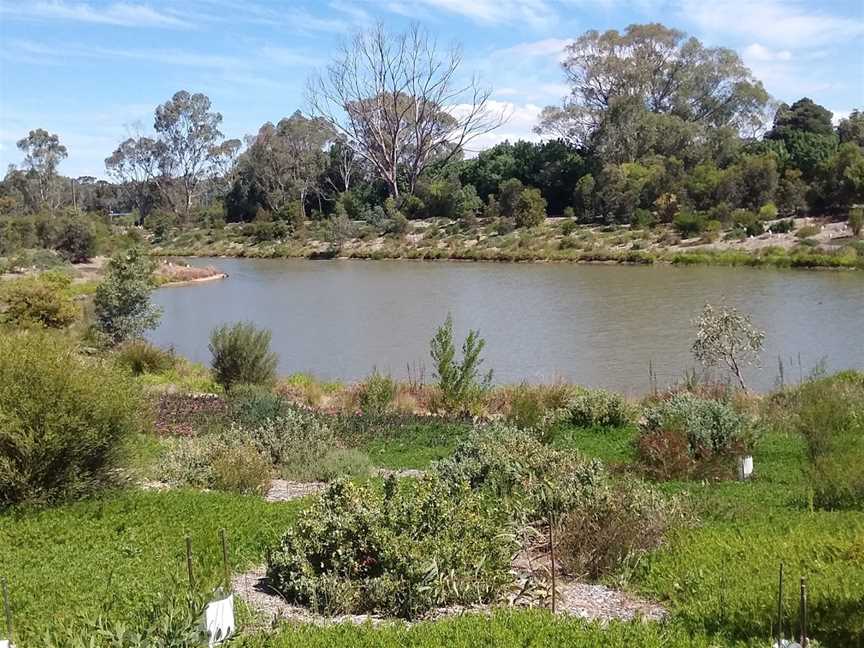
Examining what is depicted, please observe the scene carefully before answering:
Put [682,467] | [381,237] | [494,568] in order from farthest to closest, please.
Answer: [381,237] → [682,467] → [494,568]

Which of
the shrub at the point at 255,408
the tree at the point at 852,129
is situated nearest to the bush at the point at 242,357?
the shrub at the point at 255,408

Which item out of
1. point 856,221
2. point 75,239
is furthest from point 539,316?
point 75,239

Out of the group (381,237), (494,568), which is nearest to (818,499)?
(494,568)

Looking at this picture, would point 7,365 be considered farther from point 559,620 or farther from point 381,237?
point 381,237

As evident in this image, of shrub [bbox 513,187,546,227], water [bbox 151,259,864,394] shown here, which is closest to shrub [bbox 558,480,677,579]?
water [bbox 151,259,864,394]

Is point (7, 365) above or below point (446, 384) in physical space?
above

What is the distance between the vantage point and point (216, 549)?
6258mm

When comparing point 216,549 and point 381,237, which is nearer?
point 216,549

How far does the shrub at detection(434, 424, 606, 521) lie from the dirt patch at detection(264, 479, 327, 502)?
153 centimetres

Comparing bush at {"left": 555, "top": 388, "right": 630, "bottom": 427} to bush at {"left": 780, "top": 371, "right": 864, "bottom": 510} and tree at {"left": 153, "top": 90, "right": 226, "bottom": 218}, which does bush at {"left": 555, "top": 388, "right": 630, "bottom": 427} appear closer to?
bush at {"left": 780, "top": 371, "right": 864, "bottom": 510}

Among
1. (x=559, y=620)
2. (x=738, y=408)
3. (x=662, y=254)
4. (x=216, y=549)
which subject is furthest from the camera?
(x=662, y=254)

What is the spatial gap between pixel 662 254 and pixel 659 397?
2935 centimetres

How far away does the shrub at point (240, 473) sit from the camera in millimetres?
8625

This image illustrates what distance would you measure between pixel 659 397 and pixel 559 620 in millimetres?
9870
